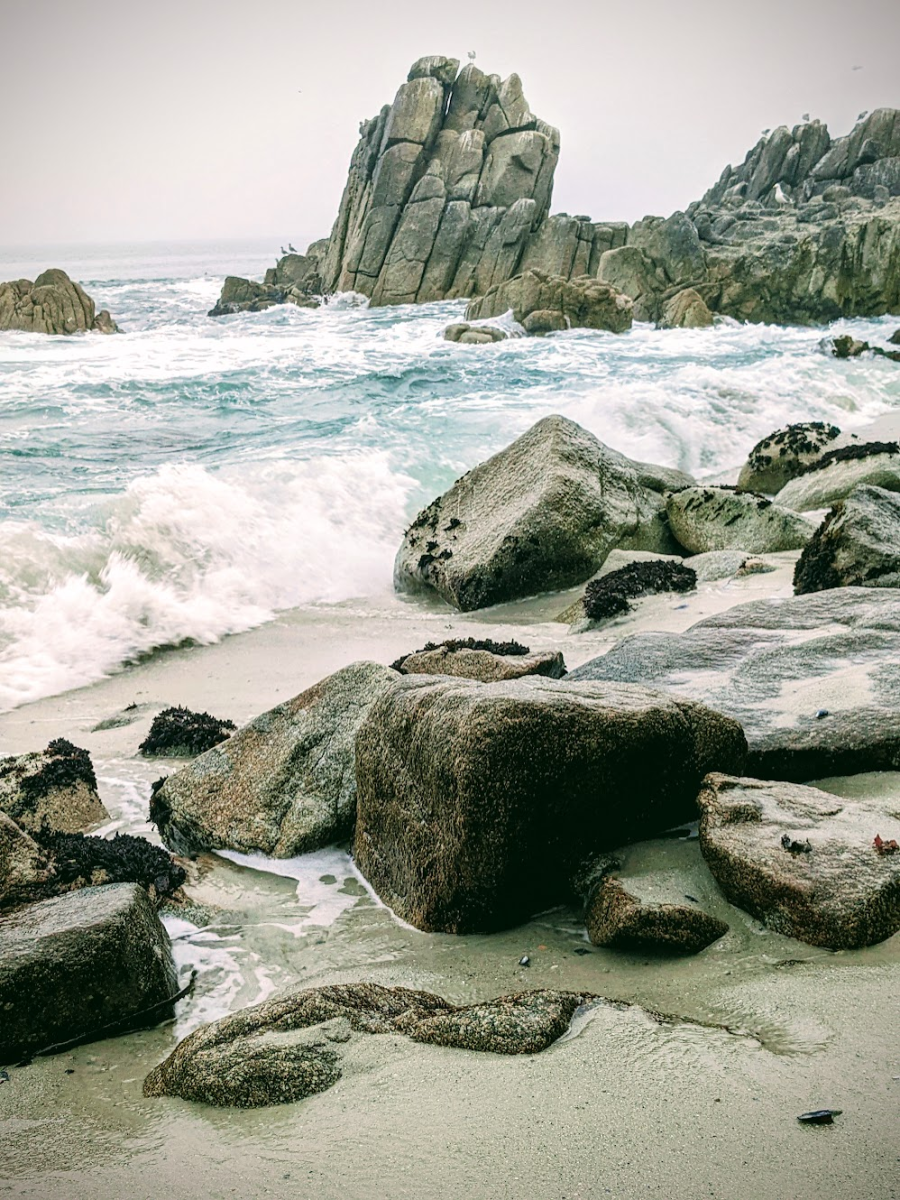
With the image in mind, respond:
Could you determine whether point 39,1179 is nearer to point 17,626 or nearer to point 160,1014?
point 160,1014

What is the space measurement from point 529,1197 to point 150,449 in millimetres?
15598

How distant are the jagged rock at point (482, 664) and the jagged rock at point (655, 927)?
1.86m

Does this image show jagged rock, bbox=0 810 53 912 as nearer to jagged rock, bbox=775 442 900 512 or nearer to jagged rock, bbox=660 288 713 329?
jagged rock, bbox=775 442 900 512

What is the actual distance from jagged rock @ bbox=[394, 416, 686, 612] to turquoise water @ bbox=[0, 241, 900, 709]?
1023mm

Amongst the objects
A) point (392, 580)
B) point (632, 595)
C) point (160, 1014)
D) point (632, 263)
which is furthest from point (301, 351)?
point (160, 1014)

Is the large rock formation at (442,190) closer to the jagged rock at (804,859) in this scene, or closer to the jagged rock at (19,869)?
the jagged rock at (19,869)

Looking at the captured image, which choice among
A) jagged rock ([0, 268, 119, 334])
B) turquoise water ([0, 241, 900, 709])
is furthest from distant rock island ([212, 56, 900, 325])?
jagged rock ([0, 268, 119, 334])

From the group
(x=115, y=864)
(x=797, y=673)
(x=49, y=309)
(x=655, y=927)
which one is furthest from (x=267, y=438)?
(x=49, y=309)

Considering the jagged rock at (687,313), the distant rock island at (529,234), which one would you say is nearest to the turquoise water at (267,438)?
the jagged rock at (687,313)

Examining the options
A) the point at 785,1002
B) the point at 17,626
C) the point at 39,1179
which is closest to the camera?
the point at 39,1179

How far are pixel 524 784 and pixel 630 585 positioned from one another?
4.70 metres

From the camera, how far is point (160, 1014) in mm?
3006

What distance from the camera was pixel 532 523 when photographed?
8156mm

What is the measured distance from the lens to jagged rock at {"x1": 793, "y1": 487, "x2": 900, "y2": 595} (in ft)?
19.0
